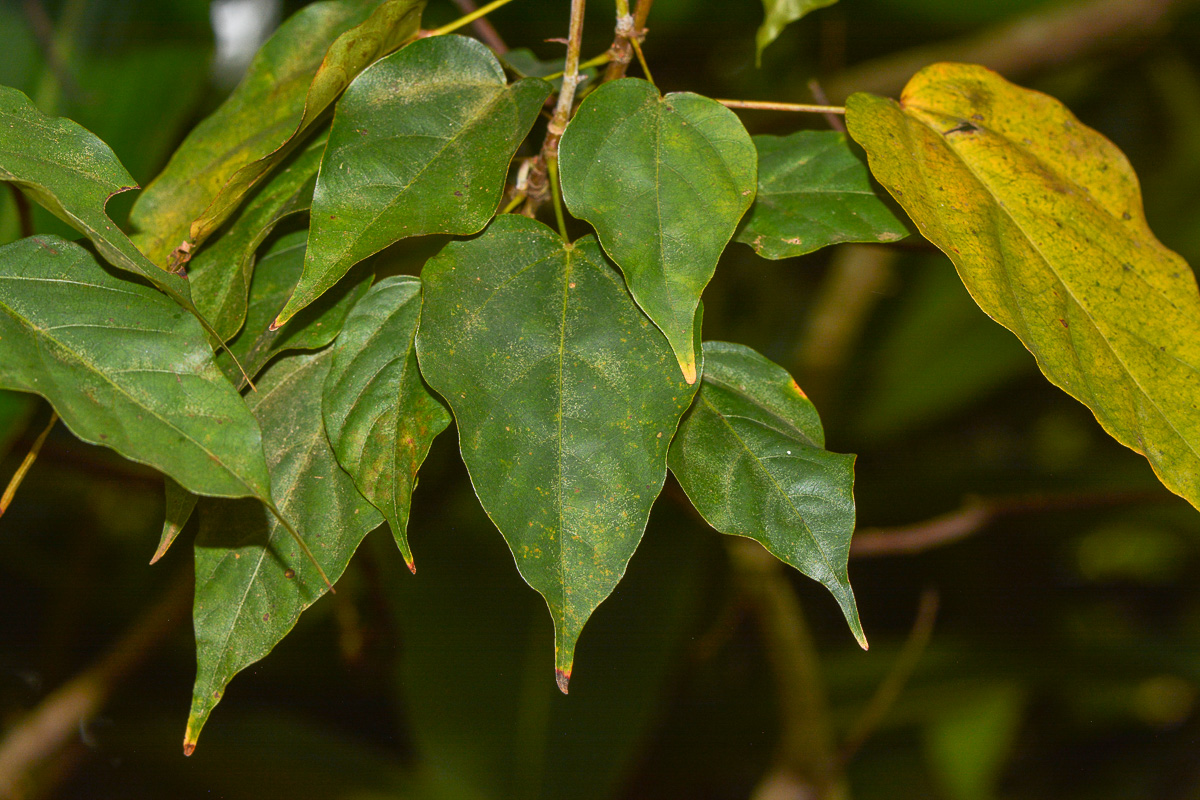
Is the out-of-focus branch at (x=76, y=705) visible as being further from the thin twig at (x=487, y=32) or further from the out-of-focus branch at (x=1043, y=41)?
the out-of-focus branch at (x=1043, y=41)

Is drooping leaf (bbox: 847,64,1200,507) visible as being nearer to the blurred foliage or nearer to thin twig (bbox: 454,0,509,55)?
thin twig (bbox: 454,0,509,55)

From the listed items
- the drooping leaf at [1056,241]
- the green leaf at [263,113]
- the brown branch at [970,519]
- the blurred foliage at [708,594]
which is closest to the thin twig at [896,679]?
the blurred foliage at [708,594]

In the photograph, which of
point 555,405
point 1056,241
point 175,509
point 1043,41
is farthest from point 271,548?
point 1043,41

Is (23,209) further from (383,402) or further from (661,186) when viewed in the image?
(661,186)

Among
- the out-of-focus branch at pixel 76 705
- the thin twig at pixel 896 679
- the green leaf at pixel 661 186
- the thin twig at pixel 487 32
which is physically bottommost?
the thin twig at pixel 896 679

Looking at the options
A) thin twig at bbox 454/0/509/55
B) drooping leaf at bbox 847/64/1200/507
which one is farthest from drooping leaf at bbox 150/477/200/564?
thin twig at bbox 454/0/509/55

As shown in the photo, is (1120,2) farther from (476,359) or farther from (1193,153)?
(476,359)

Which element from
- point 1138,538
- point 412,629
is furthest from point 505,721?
point 1138,538
